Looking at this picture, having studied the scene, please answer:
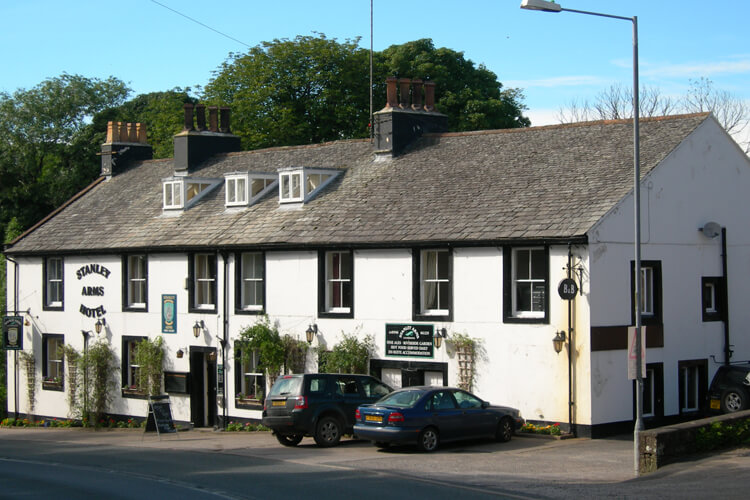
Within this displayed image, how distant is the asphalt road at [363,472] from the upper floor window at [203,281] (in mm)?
6851

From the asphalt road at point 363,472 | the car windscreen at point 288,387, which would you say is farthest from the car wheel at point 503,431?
the car windscreen at point 288,387

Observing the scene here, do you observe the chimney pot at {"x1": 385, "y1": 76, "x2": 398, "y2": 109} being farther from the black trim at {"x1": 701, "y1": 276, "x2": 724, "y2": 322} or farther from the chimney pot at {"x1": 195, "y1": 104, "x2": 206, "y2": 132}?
the black trim at {"x1": 701, "y1": 276, "x2": 724, "y2": 322}

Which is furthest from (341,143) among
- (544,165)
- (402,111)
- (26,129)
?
(26,129)

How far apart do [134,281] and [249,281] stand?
5451mm

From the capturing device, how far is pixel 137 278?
33.3 metres

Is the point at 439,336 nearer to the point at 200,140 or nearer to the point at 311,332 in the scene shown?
the point at 311,332

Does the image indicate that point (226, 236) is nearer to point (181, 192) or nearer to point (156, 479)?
point (181, 192)

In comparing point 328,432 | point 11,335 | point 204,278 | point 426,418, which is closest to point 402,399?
point 426,418

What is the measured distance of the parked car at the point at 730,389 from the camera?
2388 centimetres

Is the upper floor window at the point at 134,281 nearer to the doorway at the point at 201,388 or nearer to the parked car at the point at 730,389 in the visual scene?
the doorway at the point at 201,388

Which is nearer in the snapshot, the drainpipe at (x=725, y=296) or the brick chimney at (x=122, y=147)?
the drainpipe at (x=725, y=296)

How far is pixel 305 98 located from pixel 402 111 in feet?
74.8

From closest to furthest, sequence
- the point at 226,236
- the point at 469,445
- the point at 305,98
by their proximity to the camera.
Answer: the point at 469,445 < the point at 226,236 < the point at 305,98

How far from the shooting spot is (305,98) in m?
52.9
